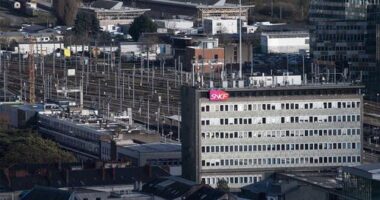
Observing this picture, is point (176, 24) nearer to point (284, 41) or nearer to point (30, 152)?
point (284, 41)

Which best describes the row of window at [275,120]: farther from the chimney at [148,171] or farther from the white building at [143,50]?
the white building at [143,50]

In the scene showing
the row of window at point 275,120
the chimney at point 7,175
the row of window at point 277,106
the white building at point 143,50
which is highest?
the row of window at point 277,106

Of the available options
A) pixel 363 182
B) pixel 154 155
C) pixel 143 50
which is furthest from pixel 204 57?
pixel 363 182

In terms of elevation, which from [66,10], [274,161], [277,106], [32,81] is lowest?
[274,161]

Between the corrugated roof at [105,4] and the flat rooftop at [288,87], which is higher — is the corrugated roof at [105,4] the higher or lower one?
the higher one

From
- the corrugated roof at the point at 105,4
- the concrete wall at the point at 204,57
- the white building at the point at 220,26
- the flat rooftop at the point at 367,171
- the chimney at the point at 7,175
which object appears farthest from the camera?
the corrugated roof at the point at 105,4

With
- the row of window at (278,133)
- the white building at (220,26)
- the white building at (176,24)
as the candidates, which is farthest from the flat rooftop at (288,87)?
the white building at (176,24)
